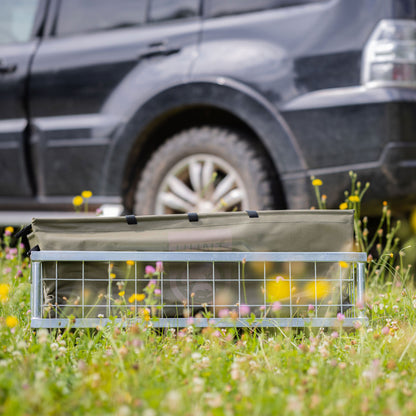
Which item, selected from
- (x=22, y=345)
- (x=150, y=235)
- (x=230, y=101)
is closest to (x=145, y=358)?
(x=22, y=345)

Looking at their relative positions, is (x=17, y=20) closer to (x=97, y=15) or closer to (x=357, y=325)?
(x=97, y=15)

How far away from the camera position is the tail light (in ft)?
8.02

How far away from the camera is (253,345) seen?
1735mm

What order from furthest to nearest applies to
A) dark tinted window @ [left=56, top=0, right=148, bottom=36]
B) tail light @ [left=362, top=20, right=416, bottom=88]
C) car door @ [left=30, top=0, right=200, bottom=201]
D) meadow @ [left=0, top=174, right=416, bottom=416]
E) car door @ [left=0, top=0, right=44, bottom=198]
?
car door @ [left=0, top=0, right=44, bottom=198] → dark tinted window @ [left=56, top=0, right=148, bottom=36] → car door @ [left=30, top=0, right=200, bottom=201] → tail light @ [left=362, top=20, right=416, bottom=88] → meadow @ [left=0, top=174, right=416, bottom=416]

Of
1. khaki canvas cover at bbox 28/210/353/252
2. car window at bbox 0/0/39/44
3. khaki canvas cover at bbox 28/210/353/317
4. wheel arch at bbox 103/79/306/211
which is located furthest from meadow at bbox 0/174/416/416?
car window at bbox 0/0/39/44

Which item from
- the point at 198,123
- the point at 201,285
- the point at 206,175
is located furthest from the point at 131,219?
the point at 198,123

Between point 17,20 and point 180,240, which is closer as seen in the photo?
point 180,240

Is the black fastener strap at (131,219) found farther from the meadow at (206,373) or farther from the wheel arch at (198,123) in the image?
the wheel arch at (198,123)

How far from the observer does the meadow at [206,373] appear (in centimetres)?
125

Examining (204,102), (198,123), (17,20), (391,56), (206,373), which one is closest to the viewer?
(206,373)

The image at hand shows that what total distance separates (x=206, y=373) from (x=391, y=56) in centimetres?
166

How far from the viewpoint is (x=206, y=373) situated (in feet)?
4.91

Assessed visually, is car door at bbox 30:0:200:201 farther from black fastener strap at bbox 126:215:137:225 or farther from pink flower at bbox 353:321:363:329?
pink flower at bbox 353:321:363:329

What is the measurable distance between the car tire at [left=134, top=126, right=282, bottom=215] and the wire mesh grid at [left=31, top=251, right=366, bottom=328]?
73 cm
